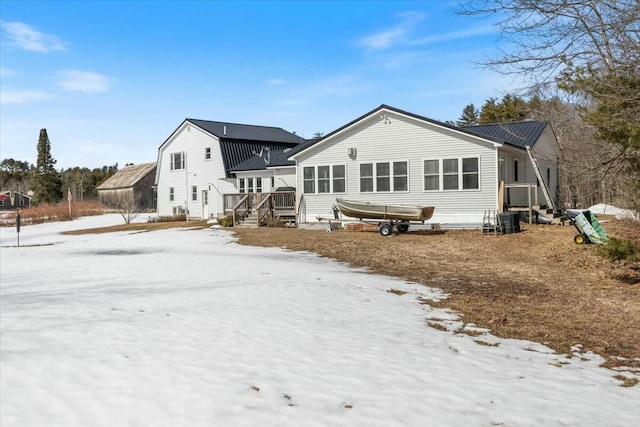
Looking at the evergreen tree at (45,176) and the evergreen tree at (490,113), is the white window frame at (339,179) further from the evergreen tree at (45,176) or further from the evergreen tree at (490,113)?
the evergreen tree at (45,176)

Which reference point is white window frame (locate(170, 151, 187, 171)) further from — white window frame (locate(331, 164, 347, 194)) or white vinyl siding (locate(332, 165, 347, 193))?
white vinyl siding (locate(332, 165, 347, 193))

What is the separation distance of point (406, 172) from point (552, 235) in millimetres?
7093

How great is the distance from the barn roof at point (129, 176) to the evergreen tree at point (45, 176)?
10458 millimetres

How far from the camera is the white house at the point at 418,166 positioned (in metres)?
21.8

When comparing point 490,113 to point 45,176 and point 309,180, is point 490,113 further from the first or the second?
point 45,176

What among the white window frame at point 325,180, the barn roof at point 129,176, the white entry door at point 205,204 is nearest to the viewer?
the white window frame at point 325,180

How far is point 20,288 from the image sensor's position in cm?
1096

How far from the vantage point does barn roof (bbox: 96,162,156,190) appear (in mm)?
58569

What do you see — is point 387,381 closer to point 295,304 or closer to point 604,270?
point 295,304

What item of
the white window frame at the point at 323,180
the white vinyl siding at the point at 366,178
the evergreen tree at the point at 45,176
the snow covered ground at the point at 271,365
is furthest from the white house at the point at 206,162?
the evergreen tree at the point at 45,176

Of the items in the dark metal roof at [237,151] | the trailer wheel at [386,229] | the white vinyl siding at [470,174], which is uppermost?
the dark metal roof at [237,151]

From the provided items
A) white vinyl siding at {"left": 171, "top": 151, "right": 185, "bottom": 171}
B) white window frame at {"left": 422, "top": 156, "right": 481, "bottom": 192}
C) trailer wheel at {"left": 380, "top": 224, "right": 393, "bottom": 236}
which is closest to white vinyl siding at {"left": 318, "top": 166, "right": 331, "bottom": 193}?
white window frame at {"left": 422, "top": 156, "right": 481, "bottom": 192}

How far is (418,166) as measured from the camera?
23.0m

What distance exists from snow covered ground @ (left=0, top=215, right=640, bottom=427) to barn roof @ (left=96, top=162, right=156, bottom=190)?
164 feet
